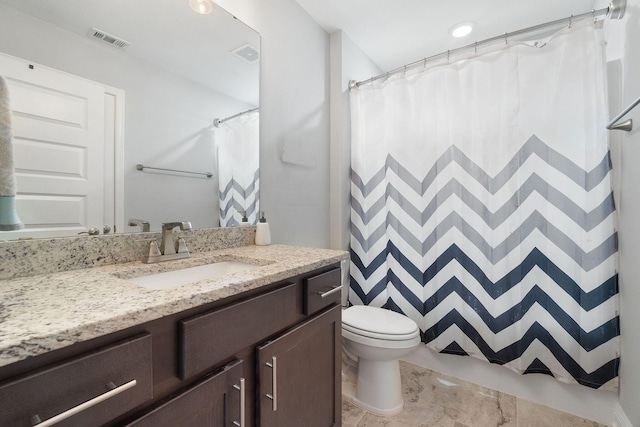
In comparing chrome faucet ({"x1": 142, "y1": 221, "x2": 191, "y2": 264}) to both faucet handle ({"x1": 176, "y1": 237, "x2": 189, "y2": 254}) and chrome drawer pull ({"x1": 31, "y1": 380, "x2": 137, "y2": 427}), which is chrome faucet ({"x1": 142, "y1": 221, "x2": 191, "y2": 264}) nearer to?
faucet handle ({"x1": 176, "y1": 237, "x2": 189, "y2": 254})

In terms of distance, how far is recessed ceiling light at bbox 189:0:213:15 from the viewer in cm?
124

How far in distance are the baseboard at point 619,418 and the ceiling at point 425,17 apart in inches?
81.2

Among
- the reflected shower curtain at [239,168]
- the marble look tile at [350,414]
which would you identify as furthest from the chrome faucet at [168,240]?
the marble look tile at [350,414]

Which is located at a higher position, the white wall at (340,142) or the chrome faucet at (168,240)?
the white wall at (340,142)

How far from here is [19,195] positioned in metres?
A: 0.81

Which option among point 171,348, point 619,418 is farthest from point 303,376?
point 619,418

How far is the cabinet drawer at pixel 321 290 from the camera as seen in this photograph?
3.24 feet

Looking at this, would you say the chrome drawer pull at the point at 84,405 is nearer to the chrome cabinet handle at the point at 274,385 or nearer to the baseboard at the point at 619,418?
the chrome cabinet handle at the point at 274,385

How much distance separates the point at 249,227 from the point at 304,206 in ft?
1.46

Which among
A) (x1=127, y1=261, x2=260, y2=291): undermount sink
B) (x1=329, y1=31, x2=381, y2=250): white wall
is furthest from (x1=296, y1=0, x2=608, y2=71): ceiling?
(x1=127, y1=261, x2=260, y2=291): undermount sink

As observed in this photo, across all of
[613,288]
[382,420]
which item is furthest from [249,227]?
[613,288]

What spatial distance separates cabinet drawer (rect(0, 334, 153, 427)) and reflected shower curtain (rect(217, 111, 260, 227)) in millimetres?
858

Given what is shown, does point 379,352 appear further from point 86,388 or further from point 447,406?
point 86,388

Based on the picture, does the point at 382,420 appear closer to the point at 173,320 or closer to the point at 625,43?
the point at 173,320
